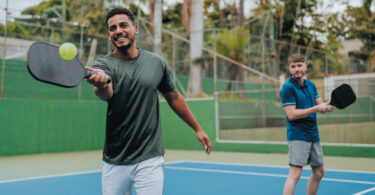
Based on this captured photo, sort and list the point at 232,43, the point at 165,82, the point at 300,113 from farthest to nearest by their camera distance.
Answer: the point at 232,43
the point at 300,113
the point at 165,82

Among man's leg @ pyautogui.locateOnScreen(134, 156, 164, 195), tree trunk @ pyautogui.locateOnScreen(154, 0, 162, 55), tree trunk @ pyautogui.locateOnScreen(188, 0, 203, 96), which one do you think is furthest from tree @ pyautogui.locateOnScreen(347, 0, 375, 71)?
man's leg @ pyautogui.locateOnScreen(134, 156, 164, 195)

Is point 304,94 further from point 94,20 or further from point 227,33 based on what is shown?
point 94,20

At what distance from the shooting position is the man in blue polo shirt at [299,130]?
13.3 ft

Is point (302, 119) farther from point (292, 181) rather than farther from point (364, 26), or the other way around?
point (364, 26)

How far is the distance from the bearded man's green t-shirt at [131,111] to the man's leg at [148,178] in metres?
0.05

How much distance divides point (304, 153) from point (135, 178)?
2047mm

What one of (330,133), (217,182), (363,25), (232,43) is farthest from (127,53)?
(363,25)

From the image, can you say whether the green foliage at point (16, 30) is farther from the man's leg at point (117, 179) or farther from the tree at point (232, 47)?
the man's leg at point (117, 179)

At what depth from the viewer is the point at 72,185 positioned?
250 inches

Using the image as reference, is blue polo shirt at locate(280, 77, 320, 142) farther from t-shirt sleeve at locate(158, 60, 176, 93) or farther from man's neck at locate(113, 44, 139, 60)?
man's neck at locate(113, 44, 139, 60)

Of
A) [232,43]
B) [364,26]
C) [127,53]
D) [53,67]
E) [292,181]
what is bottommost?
[292,181]

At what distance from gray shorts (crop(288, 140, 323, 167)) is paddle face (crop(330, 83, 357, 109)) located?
0.58 meters

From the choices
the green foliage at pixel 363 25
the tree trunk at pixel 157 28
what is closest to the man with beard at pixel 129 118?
the tree trunk at pixel 157 28

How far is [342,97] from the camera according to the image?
12.2ft
